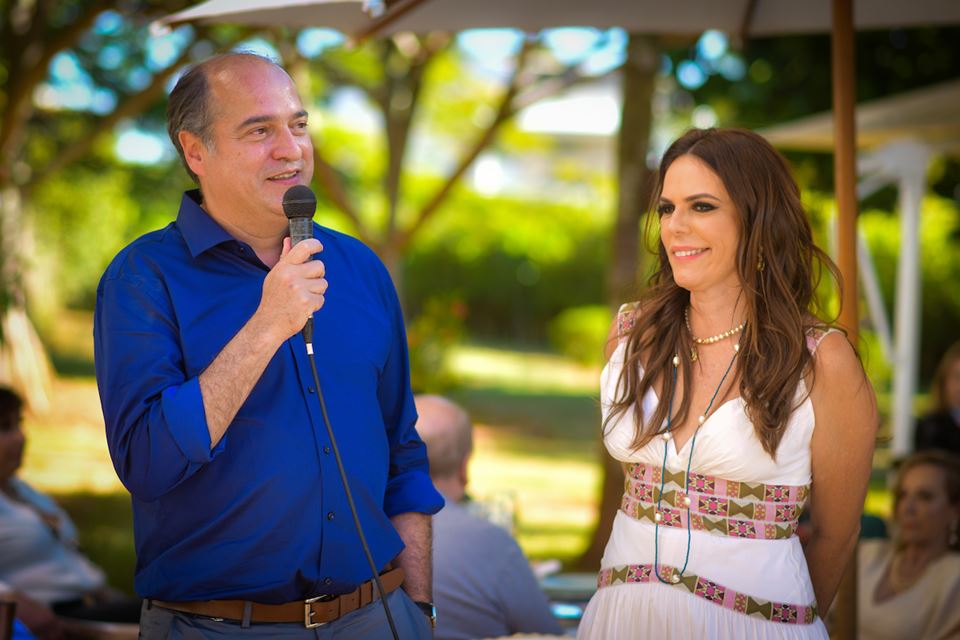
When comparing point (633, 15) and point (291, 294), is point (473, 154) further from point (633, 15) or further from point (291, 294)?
point (291, 294)

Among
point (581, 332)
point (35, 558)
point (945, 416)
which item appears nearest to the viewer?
point (35, 558)

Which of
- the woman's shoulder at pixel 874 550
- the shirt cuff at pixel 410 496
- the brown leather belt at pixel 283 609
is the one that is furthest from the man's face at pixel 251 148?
the woman's shoulder at pixel 874 550

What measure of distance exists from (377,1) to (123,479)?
6.69 ft

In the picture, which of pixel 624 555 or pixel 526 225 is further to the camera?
pixel 526 225

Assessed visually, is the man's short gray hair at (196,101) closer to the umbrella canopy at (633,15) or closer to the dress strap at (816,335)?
the dress strap at (816,335)

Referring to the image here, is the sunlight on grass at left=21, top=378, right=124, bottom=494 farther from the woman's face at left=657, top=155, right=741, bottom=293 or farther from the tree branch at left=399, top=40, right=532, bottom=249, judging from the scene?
the woman's face at left=657, top=155, right=741, bottom=293

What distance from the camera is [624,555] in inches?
119

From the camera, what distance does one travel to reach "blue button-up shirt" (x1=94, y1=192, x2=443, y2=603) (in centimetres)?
242

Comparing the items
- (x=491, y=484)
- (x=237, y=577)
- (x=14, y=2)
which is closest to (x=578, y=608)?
(x=237, y=577)

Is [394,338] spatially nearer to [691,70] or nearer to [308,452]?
[308,452]

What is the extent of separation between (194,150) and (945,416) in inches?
227

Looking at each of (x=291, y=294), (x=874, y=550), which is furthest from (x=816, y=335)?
(x=874, y=550)

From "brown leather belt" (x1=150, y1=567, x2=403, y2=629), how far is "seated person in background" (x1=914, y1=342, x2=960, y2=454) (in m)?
5.36

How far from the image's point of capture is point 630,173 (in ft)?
27.1
